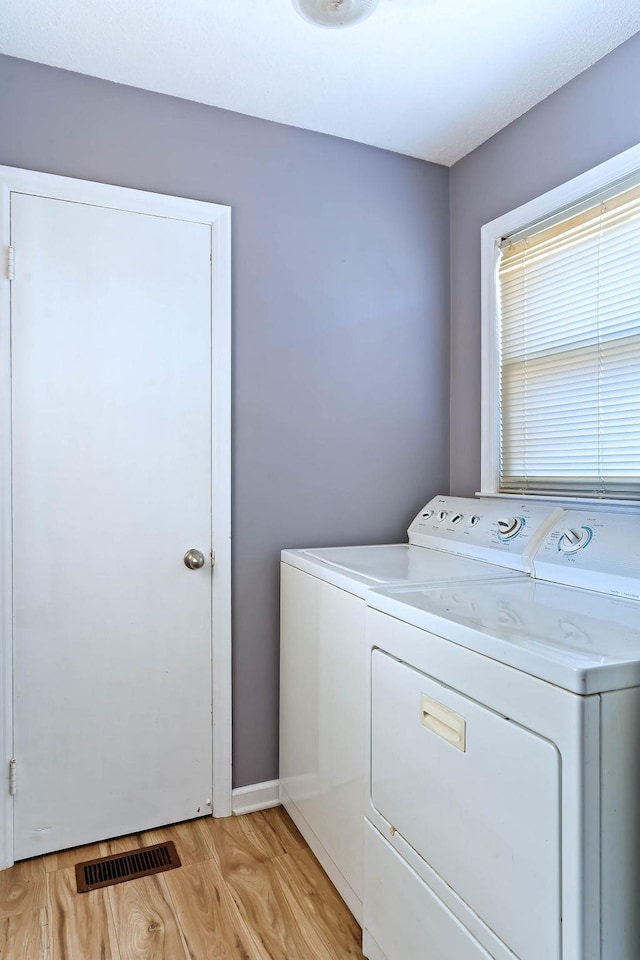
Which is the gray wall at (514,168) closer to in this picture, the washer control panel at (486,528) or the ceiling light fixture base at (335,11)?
the washer control panel at (486,528)

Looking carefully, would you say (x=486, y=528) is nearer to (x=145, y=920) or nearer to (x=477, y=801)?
(x=477, y=801)

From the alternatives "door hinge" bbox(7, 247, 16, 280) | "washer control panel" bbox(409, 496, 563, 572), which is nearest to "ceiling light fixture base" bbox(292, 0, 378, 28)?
"door hinge" bbox(7, 247, 16, 280)

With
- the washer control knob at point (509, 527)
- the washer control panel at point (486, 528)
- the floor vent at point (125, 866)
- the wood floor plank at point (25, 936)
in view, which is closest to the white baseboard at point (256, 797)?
the floor vent at point (125, 866)

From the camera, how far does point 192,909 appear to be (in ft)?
5.45

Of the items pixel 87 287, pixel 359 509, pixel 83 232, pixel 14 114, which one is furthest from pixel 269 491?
pixel 14 114

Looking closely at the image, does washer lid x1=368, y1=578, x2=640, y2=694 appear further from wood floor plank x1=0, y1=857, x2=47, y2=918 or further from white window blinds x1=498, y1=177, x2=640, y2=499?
wood floor plank x1=0, y1=857, x2=47, y2=918

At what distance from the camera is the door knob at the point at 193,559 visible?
6.77ft

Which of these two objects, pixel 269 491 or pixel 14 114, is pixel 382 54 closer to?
pixel 14 114

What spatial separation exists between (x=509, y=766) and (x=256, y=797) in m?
1.44

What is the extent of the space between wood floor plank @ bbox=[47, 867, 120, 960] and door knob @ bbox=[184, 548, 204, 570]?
949 mm

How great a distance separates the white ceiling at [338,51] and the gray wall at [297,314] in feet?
0.38

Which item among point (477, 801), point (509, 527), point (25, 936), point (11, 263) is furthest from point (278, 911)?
point (11, 263)

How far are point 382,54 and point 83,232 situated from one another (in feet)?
3.43

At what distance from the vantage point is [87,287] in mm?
1924
